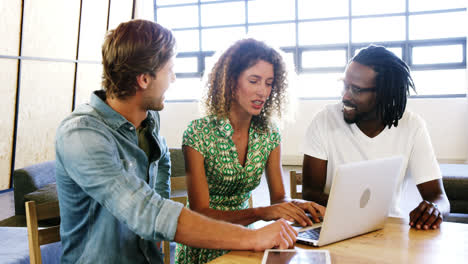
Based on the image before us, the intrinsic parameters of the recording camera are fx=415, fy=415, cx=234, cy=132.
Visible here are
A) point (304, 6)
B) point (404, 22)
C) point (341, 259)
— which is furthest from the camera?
point (304, 6)

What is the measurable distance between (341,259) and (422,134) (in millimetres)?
953

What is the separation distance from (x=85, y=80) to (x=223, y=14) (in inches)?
108

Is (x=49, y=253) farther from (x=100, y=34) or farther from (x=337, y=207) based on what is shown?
(x=100, y=34)

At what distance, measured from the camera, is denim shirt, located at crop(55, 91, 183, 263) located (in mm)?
1076

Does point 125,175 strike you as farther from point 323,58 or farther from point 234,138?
point 323,58

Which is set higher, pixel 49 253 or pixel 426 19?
pixel 426 19

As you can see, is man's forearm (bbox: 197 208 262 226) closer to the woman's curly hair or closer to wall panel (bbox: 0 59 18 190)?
the woman's curly hair

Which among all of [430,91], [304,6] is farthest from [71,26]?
[430,91]

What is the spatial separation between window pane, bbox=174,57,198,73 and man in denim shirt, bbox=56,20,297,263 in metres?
6.49

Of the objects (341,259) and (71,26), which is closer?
(341,259)

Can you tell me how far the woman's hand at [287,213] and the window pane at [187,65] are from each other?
6.63 metres

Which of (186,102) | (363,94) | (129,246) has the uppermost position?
(186,102)

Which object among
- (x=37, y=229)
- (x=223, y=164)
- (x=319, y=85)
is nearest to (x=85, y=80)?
(x=319, y=85)

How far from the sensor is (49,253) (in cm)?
211
